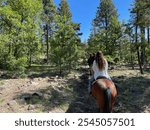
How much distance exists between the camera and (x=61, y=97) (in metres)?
15.6

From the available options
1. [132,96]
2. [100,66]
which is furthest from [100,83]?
[132,96]

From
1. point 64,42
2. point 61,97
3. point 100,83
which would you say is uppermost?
point 64,42

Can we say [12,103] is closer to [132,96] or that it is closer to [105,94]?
[105,94]

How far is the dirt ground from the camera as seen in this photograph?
14.1 m

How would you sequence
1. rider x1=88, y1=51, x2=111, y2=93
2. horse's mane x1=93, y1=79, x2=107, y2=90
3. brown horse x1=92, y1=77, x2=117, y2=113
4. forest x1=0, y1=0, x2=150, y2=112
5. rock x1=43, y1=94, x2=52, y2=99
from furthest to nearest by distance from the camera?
forest x1=0, y1=0, x2=150, y2=112 < rock x1=43, y1=94, x2=52, y2=99 < rider x1=88, y1=51, x2=111, y2=93 < horse's mane x1=93, y1=79, x2=107, y2=90 < brown horse x1=92, y1=77, x2=117, y2=113

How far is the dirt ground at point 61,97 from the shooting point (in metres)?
14.1

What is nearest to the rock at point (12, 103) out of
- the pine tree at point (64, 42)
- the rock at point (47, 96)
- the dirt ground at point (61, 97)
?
the dirt ground at point (61, 97)

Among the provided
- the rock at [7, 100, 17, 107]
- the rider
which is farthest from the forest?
the rider

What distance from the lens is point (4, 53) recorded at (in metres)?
23.9

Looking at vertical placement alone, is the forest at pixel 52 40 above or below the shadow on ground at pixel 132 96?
above

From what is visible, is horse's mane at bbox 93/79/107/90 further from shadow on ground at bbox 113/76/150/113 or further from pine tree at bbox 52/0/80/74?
pine tree at bbox 52/0/80/74

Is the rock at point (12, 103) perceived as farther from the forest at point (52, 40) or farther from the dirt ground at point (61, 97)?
the forest at point (52, 40)

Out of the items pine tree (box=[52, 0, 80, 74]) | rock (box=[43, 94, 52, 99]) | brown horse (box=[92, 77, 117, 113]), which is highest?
pine tree (box=[52, 0, 80, 74])

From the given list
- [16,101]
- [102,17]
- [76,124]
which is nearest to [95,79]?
[76,124]
